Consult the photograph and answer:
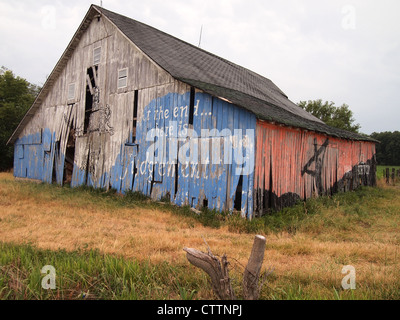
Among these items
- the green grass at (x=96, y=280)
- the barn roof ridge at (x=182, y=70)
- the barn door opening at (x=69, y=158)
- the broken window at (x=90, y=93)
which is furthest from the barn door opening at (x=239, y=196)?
the barn door opening at (x=69, y=158)

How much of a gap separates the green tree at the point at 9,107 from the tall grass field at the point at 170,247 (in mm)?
16327

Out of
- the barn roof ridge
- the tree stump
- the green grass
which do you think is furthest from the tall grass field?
the barn roof ridge

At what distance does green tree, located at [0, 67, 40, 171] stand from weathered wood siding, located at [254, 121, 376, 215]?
2353 centimetres

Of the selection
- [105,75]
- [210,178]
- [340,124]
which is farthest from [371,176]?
[340,124]

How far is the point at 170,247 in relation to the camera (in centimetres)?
525

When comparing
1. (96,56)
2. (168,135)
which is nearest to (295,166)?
(168,135)

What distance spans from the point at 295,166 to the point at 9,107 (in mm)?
25060

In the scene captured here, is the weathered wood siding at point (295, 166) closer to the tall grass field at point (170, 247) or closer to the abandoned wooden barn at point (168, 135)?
the abandoned wooden barn at point (168, 135)

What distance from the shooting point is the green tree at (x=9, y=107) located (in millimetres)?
24500

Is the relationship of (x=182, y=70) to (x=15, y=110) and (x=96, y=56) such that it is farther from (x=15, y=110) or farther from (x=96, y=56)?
(x=15, y=110)

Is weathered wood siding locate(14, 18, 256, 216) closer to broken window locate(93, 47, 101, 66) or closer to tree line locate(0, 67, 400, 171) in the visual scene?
broken window locate(93, 47, 101, 66)

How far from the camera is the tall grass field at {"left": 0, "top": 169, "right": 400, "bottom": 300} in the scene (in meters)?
3.30

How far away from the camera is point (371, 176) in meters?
17.2
